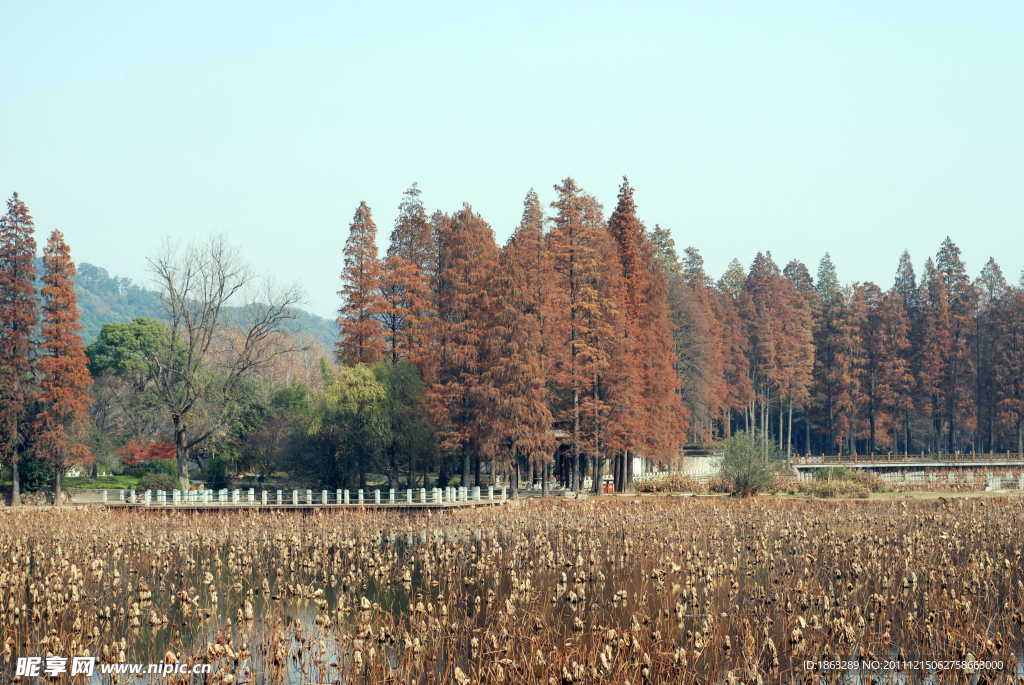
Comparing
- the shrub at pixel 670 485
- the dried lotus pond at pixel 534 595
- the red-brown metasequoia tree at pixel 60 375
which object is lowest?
the shrub at pixel 670 485

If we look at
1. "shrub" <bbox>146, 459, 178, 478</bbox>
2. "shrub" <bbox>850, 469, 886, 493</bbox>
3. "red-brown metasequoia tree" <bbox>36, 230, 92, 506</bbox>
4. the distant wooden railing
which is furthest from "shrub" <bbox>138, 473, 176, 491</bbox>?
the distant wooden railing

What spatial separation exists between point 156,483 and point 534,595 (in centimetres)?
3370

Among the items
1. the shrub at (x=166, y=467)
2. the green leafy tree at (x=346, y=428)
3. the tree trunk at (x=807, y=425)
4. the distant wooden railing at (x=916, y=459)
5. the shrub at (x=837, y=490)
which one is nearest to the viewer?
the shrub at (x=837, y=490)

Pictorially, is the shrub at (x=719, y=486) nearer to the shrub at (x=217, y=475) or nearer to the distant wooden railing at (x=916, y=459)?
the shrub at (x=217, y=475)

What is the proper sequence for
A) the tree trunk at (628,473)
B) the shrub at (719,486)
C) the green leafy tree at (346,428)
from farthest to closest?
1. the tree trunk at (628,473)
2. the shrub at (719,486)
3. the green leafy tree at (346,428)

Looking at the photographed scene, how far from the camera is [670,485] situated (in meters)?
45.7

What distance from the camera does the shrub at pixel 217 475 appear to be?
49156 mm

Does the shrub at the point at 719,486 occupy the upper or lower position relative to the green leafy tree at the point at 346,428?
lower

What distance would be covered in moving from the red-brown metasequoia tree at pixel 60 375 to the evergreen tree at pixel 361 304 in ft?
43.2

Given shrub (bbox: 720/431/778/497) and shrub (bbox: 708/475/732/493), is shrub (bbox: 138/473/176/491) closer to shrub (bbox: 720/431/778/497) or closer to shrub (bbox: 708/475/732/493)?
shrub (bbox: 708/475/732/493)

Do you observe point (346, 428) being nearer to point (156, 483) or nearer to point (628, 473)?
point (156, 483)

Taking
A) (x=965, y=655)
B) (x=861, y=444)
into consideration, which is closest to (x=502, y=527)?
(x=965, y=655)
